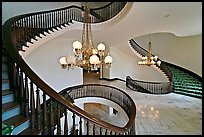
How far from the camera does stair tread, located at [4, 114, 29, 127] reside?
2039mm

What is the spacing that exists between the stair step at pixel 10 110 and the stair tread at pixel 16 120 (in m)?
0.05

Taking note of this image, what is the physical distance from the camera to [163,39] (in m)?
12.2

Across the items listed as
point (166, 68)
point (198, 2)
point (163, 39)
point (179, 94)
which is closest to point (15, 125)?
point (198, 2)

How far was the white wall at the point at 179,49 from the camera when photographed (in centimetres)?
→ 1059

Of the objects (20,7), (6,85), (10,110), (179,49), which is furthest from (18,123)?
(179,49)

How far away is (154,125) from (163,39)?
8.17 metres

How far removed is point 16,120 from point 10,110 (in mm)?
149

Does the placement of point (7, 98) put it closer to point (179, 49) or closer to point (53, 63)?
point (53, 63)

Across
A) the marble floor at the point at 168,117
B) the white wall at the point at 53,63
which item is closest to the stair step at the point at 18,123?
the marble floor at the point at 168,117

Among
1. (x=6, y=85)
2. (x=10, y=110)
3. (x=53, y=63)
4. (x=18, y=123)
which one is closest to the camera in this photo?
(x=18, y=123)

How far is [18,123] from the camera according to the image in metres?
2.04

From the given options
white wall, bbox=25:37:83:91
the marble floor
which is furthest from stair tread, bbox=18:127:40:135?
white wall, bbox=25:37:83:91

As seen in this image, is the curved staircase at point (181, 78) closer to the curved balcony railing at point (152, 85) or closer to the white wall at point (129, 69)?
the curved balcony railing at point (152, 85)

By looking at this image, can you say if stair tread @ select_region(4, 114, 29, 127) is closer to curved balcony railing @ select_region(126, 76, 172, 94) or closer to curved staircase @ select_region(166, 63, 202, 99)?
curved balcony railing @ select_region(126, 76, 172, 94)
